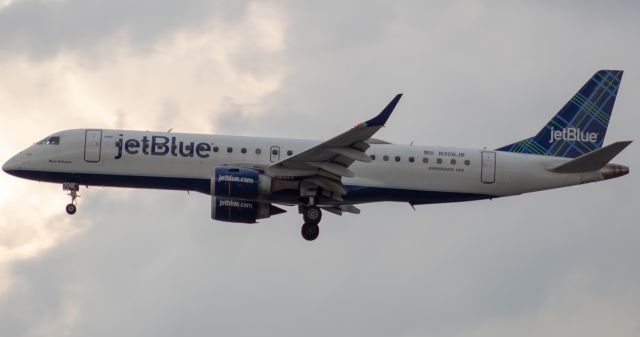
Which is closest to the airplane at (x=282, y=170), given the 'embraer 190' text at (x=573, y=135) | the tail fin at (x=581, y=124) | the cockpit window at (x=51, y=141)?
the cockpit window at (x=51, y=141)

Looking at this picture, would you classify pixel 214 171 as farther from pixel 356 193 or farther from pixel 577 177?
pixel 577 177

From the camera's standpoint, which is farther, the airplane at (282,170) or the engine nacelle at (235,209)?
the engine nacelle at (235,209)

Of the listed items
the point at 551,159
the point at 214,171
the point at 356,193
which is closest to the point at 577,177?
the point at 551,159

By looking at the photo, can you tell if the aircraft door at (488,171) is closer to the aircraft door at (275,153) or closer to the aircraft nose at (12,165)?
the aircraft door at (275,153)

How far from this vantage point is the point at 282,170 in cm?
5244

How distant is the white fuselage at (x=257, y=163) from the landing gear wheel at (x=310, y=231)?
1276mm

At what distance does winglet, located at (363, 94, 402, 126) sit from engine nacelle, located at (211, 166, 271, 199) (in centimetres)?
601

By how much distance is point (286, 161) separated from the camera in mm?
51938

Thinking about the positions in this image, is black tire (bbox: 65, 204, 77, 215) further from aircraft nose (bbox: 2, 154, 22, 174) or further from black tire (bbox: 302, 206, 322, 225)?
black tire (bbox: 302, 206, 322, 225)

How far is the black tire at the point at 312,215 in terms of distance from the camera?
176 feet

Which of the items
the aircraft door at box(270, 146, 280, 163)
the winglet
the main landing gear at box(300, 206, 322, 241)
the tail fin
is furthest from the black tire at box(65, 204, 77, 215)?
the tail fin

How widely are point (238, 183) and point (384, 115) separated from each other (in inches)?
285

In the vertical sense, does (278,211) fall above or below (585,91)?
below

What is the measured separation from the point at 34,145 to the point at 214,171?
27.3 ft
